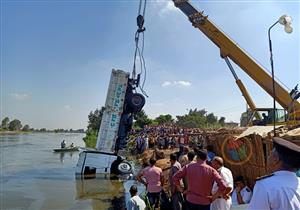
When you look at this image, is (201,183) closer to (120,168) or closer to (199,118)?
(120,168)

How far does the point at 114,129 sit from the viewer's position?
60.9 feet

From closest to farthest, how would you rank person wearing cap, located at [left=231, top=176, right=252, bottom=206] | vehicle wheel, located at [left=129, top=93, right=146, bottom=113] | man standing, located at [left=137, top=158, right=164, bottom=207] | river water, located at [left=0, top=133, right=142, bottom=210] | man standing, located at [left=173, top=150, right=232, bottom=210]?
man standing, located at [left=173, top=150, right=232, bottom=210] → person wearing cap, located at [left=231, top=176, right=252, bottom=206] → man standing, located at [left=137, top=158, right=164, bottom=207] → river water, located at [left=0, top=133, right=142, bottom=210] → vehicle wheel, located at [left=129, top=93, right=146, bottom=113]

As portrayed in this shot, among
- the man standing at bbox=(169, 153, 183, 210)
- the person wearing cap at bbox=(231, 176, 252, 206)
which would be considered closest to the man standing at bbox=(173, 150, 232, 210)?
the man standing at bbox=(169, 153, 183, 210)

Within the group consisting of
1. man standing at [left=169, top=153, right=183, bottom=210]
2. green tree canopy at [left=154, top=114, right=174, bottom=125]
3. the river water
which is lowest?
the river water

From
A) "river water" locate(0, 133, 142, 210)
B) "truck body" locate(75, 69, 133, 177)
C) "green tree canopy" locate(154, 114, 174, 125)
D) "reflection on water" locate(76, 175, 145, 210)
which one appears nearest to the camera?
"reflection on water" locate(76, 175, 145, 210)

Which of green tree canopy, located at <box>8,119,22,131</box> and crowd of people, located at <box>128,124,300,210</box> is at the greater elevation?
green tree canopy, located at <box>8,119,22,131</box>

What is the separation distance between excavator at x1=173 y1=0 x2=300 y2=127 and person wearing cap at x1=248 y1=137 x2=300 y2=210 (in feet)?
42.9

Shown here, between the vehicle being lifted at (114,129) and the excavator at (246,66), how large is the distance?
4.42 metres

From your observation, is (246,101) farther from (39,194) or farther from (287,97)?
(39,194)

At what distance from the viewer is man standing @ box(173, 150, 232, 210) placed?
18.0 feet

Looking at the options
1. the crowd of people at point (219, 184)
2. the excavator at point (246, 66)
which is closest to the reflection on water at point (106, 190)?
the crowd of people at point (219, 184)

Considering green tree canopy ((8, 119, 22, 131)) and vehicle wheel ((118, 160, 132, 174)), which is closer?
vehicle wheel ((118, 160, 132, 174))

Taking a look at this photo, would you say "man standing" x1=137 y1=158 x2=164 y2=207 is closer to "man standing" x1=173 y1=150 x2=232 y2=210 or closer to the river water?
"man standing" x1=173 y1=150 x2=232 y2=210

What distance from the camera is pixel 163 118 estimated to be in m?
55.6
